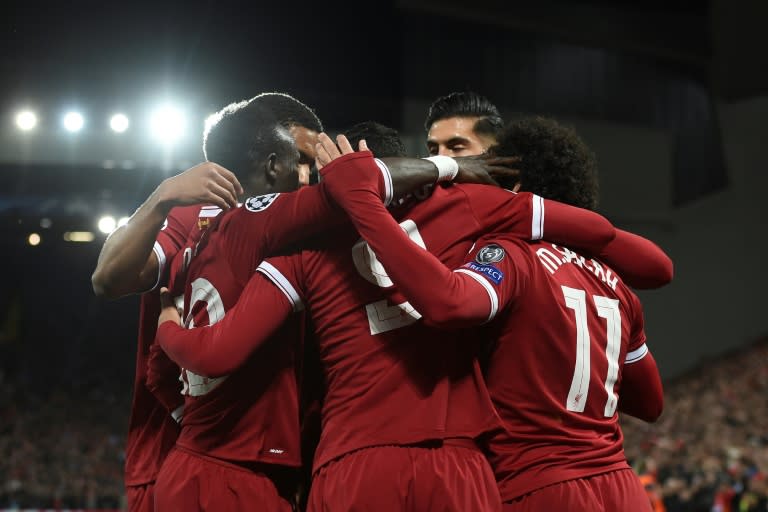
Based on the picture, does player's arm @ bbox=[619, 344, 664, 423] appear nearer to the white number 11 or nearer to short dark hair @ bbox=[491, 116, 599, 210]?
the white number 11

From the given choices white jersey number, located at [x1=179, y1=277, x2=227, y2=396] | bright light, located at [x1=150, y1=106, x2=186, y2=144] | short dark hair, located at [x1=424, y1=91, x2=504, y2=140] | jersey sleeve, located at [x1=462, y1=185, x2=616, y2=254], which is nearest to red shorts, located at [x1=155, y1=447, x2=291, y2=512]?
white jersey number, located at [x1=179, y1=277, x2=227, y2=396]

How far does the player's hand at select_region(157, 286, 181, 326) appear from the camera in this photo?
88.5 inches

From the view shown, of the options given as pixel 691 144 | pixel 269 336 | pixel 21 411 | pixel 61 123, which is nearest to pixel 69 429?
pixel 21 411

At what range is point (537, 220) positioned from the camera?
6.92ft

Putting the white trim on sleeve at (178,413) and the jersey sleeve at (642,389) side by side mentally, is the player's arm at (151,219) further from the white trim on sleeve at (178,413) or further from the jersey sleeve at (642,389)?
the jersey sleeve at (642,389)

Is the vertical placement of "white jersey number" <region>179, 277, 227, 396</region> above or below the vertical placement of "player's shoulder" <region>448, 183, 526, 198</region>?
below

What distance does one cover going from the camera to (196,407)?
7.34 ft

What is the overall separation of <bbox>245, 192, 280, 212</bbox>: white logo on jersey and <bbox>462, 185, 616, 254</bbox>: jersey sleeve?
503 mm

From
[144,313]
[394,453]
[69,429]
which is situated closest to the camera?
[394,453]

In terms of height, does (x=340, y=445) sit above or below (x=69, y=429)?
above

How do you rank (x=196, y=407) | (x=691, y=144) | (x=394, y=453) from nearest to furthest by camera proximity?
(x=394, y=453)
(x=196, y=407)
(x=691, y=144)

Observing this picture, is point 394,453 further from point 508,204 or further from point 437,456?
point 508,204

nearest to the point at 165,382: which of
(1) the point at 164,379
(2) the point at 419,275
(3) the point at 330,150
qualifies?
(1) the point at 164,379

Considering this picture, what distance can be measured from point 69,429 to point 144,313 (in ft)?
42.3
